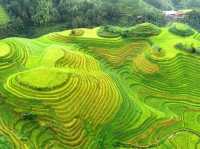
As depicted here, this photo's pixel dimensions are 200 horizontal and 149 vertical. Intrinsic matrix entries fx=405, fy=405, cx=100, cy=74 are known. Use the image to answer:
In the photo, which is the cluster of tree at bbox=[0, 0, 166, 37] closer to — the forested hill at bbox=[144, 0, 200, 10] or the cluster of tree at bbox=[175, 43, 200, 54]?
the forested hill at bbox=[144, 0, 200, 10]

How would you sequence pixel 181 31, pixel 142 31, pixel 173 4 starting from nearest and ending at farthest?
pixel 142 31 < pixel 181 31 < pixel 173 4

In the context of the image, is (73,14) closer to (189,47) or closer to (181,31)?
(181,31)

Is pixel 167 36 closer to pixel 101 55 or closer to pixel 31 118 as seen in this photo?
pixel 101 55

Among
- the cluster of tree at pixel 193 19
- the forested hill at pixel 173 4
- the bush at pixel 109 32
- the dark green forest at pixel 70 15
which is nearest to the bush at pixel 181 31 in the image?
the bush at pixel 109 32

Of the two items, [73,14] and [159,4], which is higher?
[73,14]

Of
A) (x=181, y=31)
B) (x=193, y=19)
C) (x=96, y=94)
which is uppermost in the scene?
(x=181, y=31)

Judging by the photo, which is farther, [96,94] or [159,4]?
[159,4]

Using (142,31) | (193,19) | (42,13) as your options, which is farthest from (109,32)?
(193,19)

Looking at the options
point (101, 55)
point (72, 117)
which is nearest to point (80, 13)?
point (101, 55)
